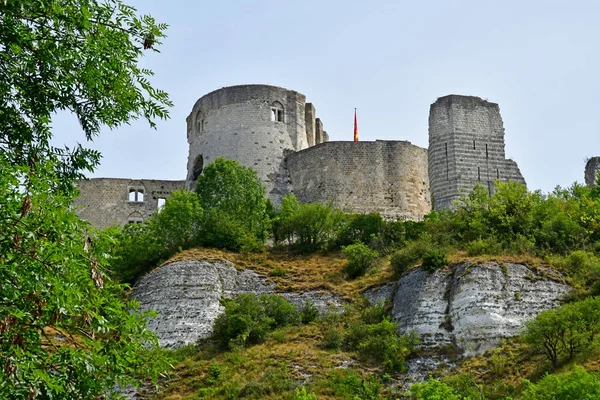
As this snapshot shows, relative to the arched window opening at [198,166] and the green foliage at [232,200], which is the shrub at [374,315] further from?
the arched window opening at [198,166]

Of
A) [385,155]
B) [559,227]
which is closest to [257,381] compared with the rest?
[559,227]

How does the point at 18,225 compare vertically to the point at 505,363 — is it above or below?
above

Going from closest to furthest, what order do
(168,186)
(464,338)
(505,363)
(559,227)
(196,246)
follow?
(505,363), (464,338), (559,227), (196,246), (168,186)

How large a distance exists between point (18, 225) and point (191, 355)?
1754cm

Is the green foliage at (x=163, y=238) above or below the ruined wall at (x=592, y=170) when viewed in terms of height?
below

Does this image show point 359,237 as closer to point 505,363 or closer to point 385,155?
point 385,155

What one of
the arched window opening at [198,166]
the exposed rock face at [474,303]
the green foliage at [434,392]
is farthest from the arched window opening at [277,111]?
the green foliage at [434,392]

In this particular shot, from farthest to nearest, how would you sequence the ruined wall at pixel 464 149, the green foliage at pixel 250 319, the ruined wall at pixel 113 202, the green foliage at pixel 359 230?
the ruined wall at pixel 113 202 < the ruined wall at pixel 464 149 < the green foliage at pixel 359 230 < the green foliage at pixel 250 319

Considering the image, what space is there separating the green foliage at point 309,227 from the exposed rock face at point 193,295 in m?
3.98

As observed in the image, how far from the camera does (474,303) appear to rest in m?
26.5

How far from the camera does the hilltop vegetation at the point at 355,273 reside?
23156mm

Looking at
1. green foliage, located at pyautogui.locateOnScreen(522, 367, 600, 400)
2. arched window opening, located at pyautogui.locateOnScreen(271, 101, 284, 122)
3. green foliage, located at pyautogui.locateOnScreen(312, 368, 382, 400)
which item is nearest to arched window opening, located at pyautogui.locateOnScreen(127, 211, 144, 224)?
arched window opening, located at pyautogui.locateOnScreen(271, 101, 284, 122)

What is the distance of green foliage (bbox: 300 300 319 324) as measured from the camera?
2894 cm

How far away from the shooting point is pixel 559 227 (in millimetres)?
30453
